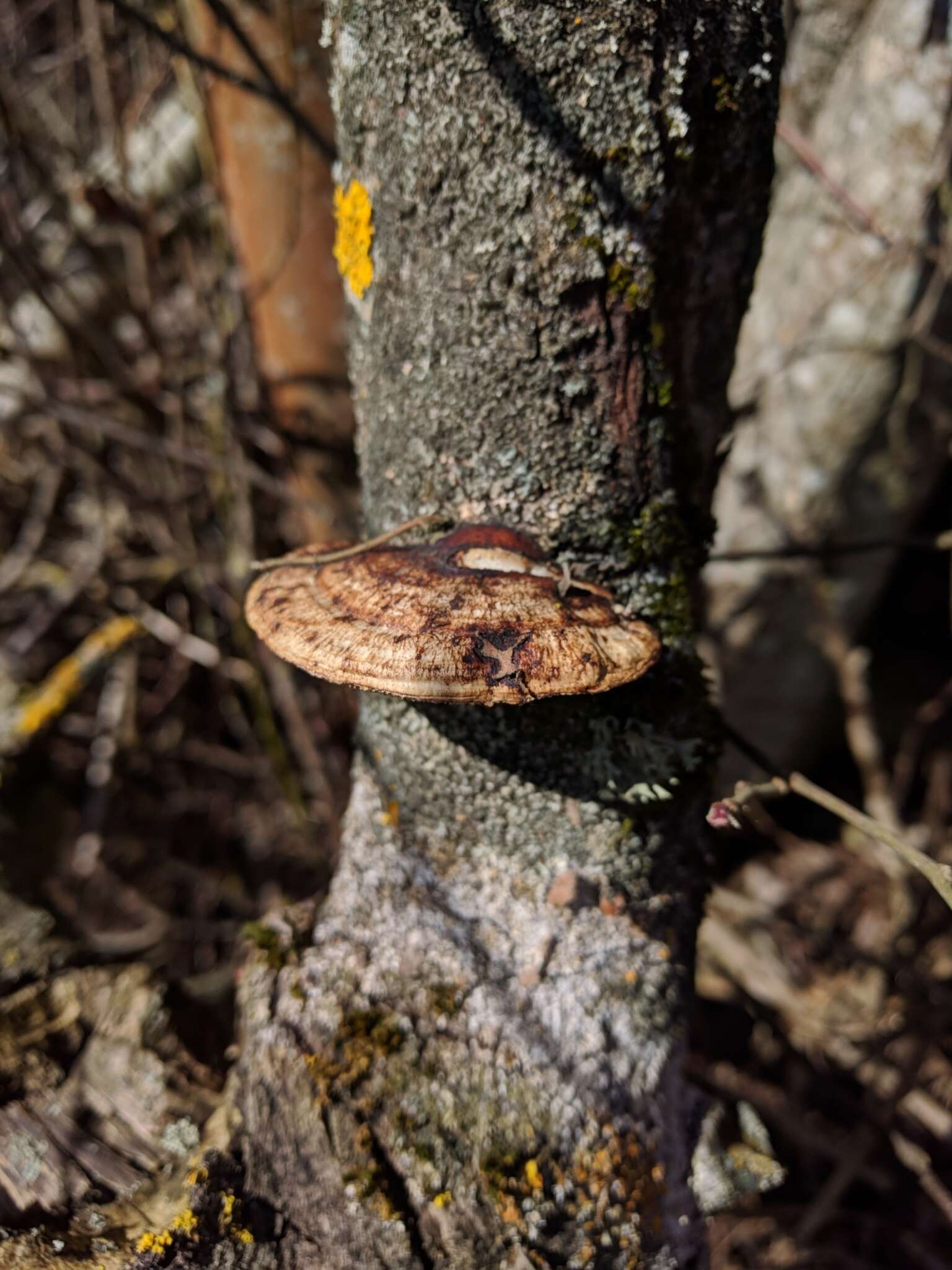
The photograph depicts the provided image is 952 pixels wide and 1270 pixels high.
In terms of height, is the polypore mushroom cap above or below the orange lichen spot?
above

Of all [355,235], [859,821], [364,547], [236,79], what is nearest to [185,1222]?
[364,547]

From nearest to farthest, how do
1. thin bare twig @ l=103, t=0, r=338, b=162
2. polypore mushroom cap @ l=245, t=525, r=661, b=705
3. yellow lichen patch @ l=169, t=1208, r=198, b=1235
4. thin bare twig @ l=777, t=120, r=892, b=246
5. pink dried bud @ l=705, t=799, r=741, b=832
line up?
polypore mushroom cap @ l=245, t=525, r=661, b=705, yellow lichen patch @ l=169, t=1208, r=198, b=1235, pink dried bud @ l=705, t=799, r=741, b=832, thin bare twig @ l=103, t=0, r=338, b=162, thin bare twig @ l=777, t=120, r=892, b=246

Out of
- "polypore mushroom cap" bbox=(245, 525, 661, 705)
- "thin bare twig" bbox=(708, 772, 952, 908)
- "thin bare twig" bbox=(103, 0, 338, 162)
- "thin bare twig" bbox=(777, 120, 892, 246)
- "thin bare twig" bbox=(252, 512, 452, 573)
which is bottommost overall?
"thin bare twig" bbox=(708, 772, 952, 908)

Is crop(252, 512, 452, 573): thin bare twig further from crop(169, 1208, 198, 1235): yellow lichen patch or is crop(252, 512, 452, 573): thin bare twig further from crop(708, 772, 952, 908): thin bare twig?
crop(169, 1208, 198, 1235): yellow lichen patch

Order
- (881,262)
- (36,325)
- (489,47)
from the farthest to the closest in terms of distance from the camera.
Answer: (36,325)
(881,262)
(489,47)

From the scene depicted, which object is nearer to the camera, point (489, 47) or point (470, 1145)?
point (489, 47)

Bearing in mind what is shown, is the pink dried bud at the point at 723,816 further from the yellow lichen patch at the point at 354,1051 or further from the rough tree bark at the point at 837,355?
the rough tree bark at the point at 837,355

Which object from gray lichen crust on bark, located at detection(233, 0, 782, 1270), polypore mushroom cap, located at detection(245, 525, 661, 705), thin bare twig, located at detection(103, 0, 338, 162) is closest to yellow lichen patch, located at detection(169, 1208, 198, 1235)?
gray lichen crust on bark, located at detection(233, 0, 782, 1270)

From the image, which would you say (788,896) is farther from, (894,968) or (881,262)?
(881,262)

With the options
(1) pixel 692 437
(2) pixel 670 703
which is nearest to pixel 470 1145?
(2) pixel 670 703
